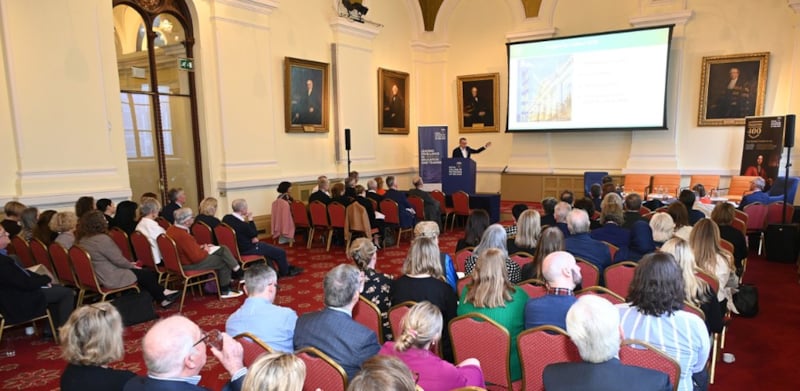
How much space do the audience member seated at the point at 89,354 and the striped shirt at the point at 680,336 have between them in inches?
96.1

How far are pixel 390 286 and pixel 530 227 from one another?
1.62 metres

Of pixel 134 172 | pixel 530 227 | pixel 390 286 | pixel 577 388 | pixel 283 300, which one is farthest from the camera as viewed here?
pixel 134 172

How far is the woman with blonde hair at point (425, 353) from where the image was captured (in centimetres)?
199

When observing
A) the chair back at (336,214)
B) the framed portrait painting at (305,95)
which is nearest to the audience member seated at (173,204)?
the chair back at (336,214)

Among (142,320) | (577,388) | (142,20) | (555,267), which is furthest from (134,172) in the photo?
(577,388)

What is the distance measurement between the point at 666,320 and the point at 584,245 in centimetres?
171

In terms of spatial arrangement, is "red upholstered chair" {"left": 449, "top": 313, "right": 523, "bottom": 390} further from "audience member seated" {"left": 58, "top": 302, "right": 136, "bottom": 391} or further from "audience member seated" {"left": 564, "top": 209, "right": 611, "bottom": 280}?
"audience member seated" {"left": 564, "top": 209, "right": 611, "bottom": 280}

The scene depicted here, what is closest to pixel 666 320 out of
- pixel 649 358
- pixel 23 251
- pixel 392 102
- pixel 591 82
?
pixel 649 358

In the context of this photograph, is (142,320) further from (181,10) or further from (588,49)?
(588,49)

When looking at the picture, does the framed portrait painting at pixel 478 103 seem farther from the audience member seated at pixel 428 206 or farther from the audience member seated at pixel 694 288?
the audience member seated at pixel 694 288

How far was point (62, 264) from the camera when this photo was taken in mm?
4719

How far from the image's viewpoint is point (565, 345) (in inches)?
88.4

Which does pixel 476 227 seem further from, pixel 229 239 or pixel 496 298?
pixel 229 239

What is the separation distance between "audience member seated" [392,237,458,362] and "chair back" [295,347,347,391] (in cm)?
103
